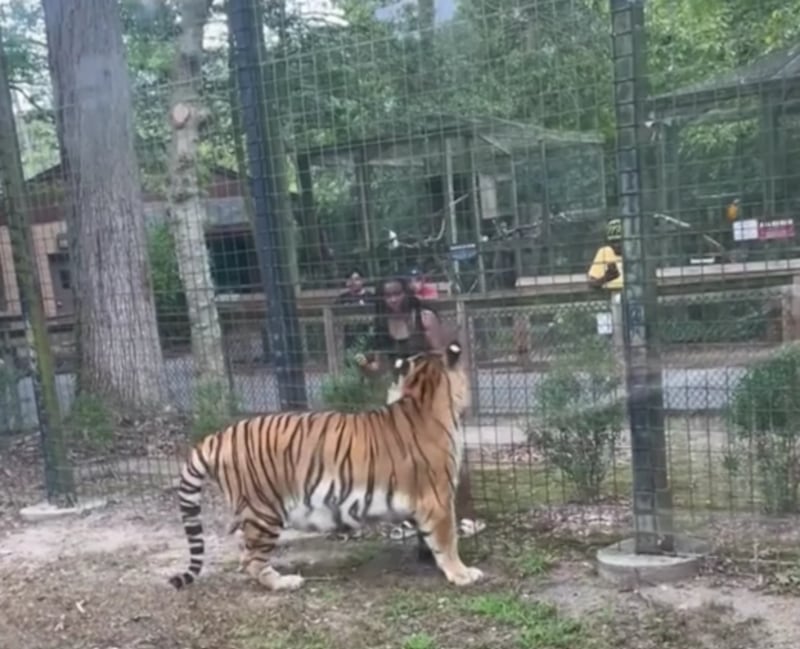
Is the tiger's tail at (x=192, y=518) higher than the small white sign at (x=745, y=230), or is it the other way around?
the small white sign at (x=745, y=230)

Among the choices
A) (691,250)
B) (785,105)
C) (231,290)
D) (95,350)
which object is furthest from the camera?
(95,350)

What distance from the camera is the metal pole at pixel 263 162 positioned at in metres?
4.09

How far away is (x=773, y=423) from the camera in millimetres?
3768

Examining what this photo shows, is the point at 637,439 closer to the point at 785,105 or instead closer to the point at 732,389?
the point at 732,389

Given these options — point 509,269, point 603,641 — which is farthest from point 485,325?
point 603,641

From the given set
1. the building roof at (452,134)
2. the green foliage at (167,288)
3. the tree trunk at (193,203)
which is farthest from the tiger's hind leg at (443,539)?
the green foliage at (167,288)

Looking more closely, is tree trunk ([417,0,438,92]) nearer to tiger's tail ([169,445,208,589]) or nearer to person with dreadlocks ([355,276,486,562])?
person with dreadlocks ([355,276,486,562])

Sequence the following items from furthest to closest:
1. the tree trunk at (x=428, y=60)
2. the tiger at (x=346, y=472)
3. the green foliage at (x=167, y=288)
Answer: the green foliage at (x=167, y=288)
the tree trunk at (x=428, y=60)
the tiger at (x=346, y=472)

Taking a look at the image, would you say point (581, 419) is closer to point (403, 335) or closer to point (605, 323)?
point (605, 323)

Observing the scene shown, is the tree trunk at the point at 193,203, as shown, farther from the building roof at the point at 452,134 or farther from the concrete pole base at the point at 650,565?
the concrete pole base at the point at 650,565

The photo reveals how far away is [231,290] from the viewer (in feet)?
15.5

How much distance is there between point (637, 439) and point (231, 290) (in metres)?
2.18

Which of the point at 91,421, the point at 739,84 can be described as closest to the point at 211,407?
the point at 91,421

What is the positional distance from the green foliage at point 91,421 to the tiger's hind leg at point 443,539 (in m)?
2.64
